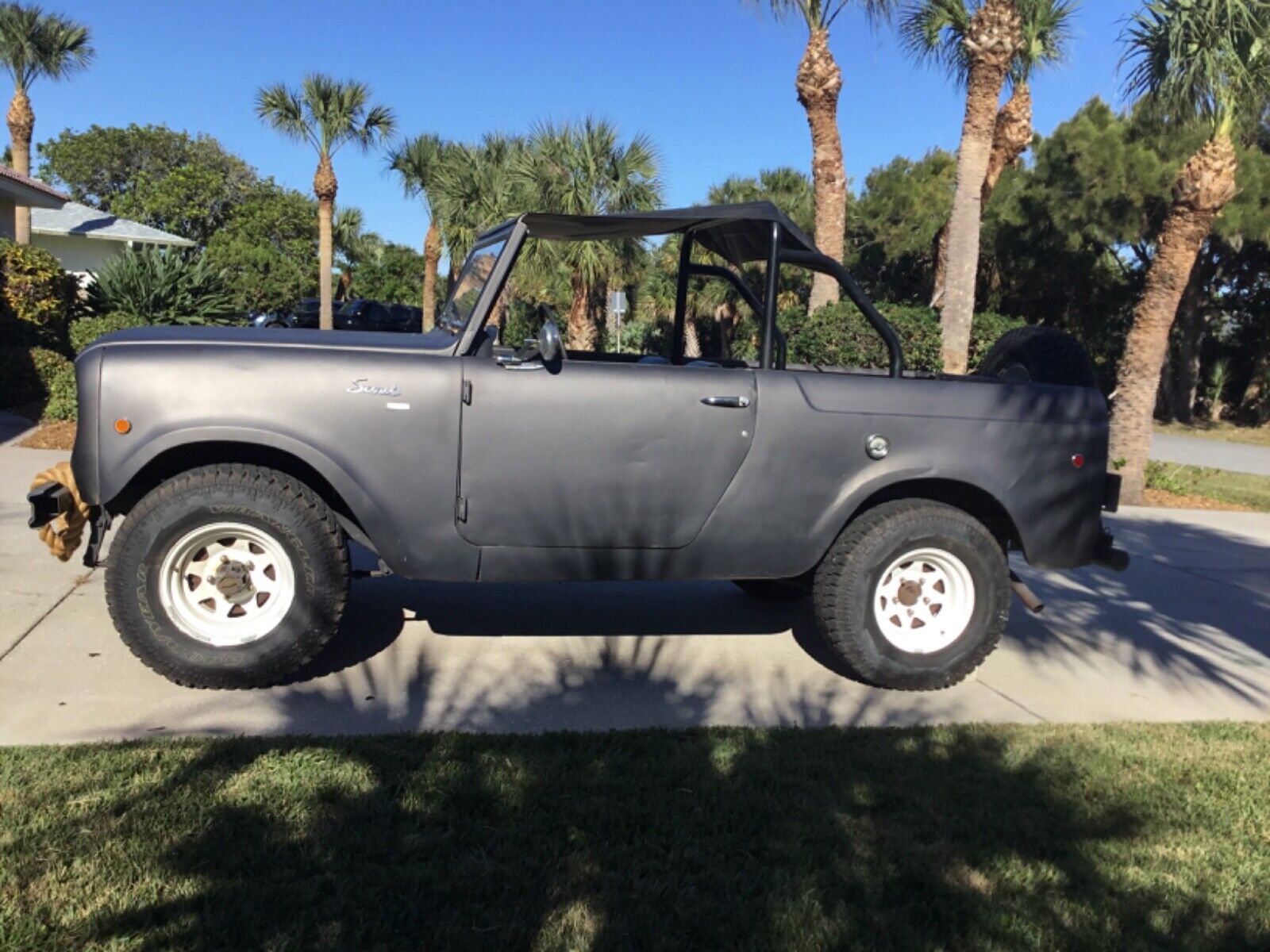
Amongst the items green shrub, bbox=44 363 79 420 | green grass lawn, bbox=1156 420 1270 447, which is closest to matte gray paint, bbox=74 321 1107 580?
green shrub, bbox=44 363 79 420

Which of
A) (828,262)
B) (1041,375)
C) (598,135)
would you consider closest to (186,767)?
(828,262)

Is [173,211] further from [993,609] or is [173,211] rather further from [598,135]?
[993,609]

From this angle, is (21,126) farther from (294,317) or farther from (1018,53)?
(1018,53)

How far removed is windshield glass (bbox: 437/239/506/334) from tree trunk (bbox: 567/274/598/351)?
4558 mm

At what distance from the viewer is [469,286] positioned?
514 centimetres

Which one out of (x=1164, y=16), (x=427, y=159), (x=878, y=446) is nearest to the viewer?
(x=878, y=446)

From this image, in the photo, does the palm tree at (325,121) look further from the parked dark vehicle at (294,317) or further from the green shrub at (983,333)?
the green shrub at (983,333)

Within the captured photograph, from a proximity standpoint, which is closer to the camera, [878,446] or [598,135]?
[878,446]

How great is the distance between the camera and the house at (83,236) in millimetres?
27703

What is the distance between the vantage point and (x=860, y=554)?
475cm

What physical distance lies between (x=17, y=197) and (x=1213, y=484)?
62.9 feet

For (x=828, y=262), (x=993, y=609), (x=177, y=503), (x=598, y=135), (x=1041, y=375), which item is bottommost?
(x=993, y=609)

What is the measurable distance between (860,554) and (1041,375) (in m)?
1.61

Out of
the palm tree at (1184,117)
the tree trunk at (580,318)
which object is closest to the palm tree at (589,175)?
the tree trunk at (580,318)
